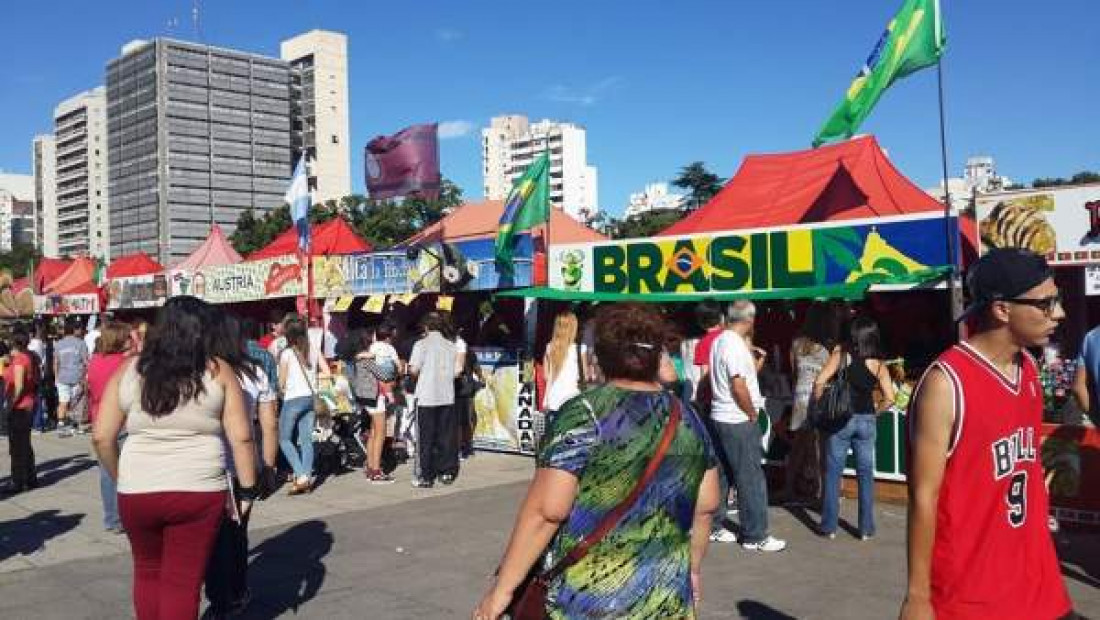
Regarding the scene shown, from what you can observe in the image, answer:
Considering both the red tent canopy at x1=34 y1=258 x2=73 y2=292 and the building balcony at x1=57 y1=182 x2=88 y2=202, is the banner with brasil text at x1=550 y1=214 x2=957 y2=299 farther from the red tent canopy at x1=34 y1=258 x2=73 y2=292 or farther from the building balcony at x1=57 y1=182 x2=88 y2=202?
the building balcony at x1=57 y1=182 x2=88 y2=202

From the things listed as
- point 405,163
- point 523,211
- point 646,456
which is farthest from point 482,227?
point 646,456

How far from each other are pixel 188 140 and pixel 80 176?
4040 cm

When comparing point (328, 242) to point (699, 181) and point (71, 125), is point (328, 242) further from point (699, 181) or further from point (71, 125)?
point (71, 125)

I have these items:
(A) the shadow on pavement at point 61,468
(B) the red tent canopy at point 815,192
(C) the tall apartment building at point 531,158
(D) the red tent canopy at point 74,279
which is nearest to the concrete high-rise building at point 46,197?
(C) the tall apartment building at point 531,158

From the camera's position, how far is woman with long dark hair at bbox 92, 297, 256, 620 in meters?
3.92

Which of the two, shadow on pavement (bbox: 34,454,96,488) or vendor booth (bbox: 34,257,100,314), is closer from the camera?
shadow on pavement (bbox: 34,454,96,488)

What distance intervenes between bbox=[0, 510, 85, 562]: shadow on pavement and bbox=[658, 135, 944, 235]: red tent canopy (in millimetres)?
7822

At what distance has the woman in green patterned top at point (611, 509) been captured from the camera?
2.50m

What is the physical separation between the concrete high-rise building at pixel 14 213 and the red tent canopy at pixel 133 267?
171353 millimetres

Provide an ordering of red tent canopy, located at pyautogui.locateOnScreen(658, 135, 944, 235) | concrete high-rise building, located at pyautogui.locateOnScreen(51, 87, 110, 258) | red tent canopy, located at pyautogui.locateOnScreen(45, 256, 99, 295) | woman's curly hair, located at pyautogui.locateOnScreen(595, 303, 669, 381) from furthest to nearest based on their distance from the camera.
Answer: concrete high-rise building, located at pyautogui.locateOnScreen(51, 87, 110, 258) < red tent canopy, located at pyautogui.locateOnScreen(45, 256, 99, 295) < red tent canopy, located at pyautogui.locateOnScreen(658, 135, 944, 235) < woman's curly hair, located at pyautogui.locateOnScreen(595, 303, 669, 381)

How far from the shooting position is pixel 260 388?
5.54 metres

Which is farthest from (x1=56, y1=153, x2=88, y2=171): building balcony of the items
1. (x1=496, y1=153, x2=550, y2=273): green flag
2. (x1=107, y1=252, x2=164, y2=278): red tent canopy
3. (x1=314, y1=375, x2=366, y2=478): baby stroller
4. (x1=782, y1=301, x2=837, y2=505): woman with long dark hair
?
(x1=782, y1=301, x2=837, y2=505): woman with long dark hair

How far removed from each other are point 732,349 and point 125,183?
145 meters

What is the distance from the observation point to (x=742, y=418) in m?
6.80
